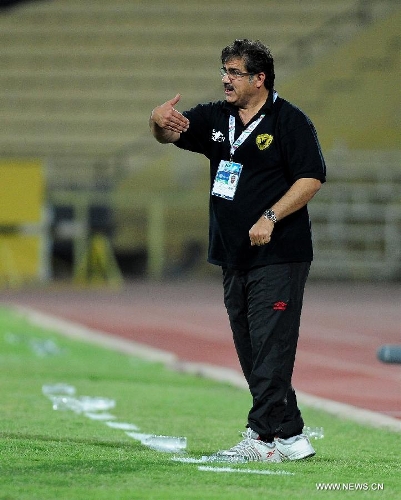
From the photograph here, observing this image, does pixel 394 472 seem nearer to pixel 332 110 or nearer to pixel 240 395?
pixel 240 395

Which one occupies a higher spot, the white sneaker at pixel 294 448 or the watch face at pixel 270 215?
the watch face at pixel 270 215

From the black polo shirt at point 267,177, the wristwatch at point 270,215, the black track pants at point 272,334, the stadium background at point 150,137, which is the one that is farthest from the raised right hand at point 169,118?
the stadium background at point 150,137

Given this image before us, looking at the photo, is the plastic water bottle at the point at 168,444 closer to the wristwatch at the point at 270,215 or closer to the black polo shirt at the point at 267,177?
the black polo shirt at the point at 267,177

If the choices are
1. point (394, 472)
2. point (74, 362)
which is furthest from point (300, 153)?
point (74, 362)

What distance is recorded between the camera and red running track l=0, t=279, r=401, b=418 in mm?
12039

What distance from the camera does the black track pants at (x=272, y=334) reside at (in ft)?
22.2

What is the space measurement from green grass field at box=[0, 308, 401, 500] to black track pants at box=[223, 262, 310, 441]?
0.27 metres

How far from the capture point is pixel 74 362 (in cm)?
1362

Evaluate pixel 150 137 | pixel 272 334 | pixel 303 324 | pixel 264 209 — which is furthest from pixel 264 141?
pixel 150 137

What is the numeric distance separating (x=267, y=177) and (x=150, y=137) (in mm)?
25429

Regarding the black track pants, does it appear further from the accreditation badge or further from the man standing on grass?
the accreditation badge

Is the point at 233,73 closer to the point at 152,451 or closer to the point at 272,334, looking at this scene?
the point at 272,334

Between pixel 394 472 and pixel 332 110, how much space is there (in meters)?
25.3

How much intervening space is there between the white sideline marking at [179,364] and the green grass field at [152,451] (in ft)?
0.51
